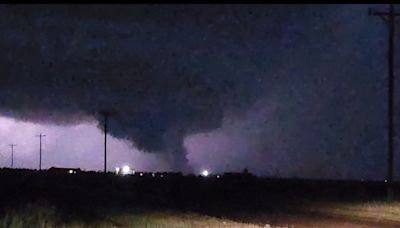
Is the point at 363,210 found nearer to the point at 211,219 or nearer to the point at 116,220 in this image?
the point at 211,219

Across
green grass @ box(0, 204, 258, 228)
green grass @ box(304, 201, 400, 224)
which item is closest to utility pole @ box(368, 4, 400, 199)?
green grass @ box(304, 201, 400, 224)

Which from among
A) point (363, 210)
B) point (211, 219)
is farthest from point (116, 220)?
point (363, 210)

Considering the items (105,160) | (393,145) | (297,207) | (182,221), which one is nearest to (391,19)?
→ (393,145)

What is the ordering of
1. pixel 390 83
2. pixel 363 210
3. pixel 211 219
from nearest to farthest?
pixel 211 219 < pixel 363 210 < pixel 390 83

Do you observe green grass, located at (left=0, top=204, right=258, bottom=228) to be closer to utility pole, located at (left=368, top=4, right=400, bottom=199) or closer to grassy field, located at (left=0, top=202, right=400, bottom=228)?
→ grassy field, located at (left=0, top=202, right=400, bottom=228)

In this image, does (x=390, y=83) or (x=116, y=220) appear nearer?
(x=116, y=220)

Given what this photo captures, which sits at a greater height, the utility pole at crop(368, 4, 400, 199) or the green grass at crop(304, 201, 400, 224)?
the utility pole at crop(368, 4, 400, 199)

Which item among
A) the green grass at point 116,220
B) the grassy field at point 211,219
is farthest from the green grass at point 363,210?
the green grass at point 116,220

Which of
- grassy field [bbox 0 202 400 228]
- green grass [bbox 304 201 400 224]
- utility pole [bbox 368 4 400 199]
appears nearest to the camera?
grassy field [bbox 0 202 400 228]

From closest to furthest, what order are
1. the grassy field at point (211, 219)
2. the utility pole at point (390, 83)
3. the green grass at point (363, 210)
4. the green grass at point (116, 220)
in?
the green grass at point (116, 220), the grassy field at point (211, 219), the green grass at point (363, 210), the utility pole at point (390, 83)

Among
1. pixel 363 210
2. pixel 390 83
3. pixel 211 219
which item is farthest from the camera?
pixel 390 83

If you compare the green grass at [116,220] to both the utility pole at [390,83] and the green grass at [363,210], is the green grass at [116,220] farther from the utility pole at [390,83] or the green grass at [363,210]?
the utility pole at [390,83]

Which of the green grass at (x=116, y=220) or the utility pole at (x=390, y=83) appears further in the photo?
the utility pole at (x=390, y=83)

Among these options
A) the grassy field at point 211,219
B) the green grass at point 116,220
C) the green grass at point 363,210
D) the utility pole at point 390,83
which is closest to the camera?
the green grass at point 116,220
